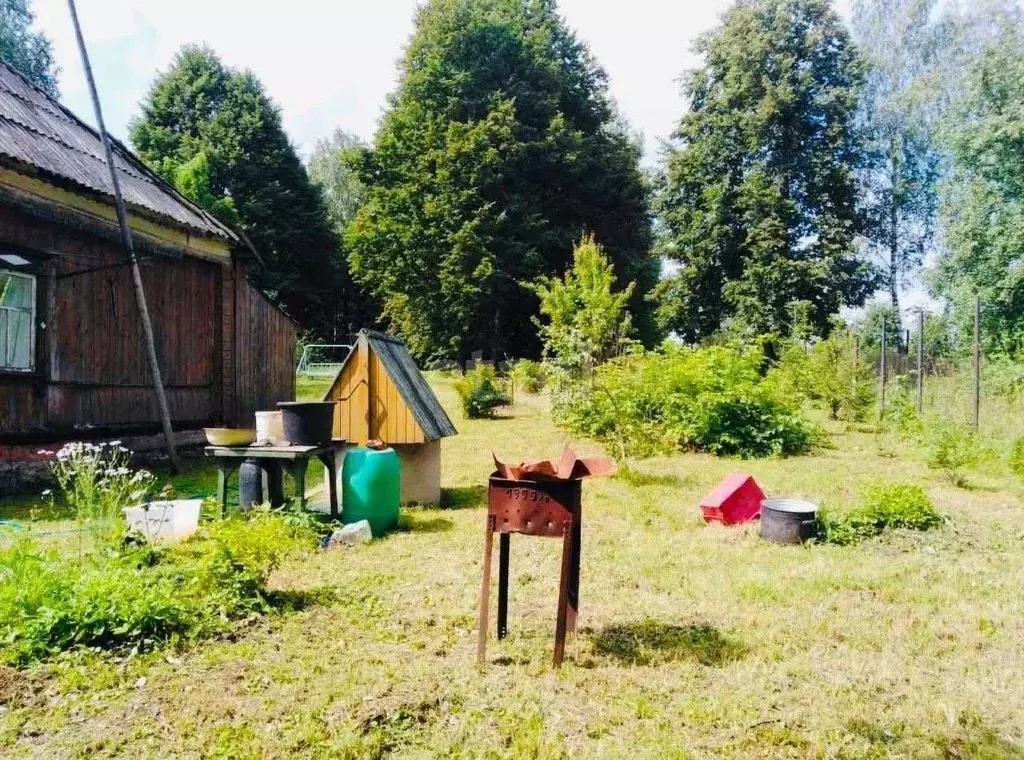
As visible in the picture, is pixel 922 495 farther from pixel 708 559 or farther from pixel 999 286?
pixel 999 286

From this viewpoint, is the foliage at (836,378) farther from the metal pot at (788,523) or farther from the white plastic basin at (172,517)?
the white plastic basin at (172,517)

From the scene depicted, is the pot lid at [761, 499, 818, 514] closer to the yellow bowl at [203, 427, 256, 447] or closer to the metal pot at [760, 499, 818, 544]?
the metal pot at [760, 499, 818, 544]

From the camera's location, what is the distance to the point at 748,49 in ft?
85.3

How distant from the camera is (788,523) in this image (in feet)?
19.1

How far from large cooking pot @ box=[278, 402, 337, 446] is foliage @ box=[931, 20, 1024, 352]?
21952 millimetres

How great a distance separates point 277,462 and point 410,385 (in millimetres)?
1712

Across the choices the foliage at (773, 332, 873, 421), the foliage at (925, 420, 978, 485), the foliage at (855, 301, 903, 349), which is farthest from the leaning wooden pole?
the foliage at (855, 301, 903, 349)

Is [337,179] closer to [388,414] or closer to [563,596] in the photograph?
[388,414]

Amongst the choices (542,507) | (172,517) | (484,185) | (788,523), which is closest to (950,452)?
(788,523)

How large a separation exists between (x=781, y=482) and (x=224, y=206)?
70.5 ft

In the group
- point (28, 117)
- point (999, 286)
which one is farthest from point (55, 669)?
point (999, 286)

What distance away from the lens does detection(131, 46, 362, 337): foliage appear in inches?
1118

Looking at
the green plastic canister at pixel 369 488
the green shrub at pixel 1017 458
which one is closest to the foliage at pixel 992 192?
Result: the green shrub at pixel 1017 458

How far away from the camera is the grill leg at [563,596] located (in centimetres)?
330
